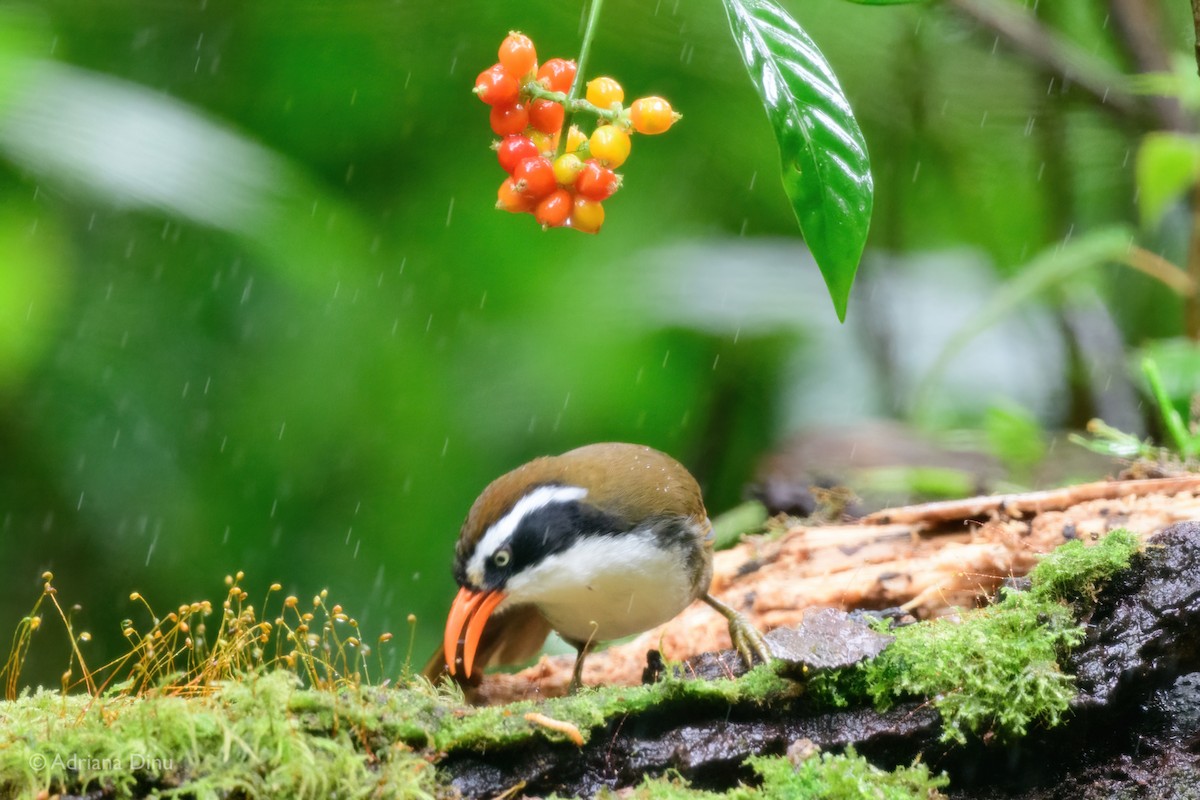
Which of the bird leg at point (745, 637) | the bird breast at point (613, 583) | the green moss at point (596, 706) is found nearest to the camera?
the green moss at point (596, 706)

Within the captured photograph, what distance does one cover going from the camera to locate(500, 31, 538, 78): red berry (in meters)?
1.81

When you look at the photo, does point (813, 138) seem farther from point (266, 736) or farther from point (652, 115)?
point (266, 736)

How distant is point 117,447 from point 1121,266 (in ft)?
17.7

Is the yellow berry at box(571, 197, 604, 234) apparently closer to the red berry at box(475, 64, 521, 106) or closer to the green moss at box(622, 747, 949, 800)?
the red berry at box(475, 64, 521, 106)

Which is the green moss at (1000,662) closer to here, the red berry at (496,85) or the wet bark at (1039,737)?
the wet bark at (1039,737)

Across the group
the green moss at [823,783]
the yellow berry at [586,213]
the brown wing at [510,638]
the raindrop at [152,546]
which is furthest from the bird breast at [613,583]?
the raindrop at [152,546]

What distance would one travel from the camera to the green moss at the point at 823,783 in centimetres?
183

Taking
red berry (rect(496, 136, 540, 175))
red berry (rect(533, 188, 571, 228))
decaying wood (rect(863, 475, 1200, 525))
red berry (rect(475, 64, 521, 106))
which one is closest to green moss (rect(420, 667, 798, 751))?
red berry (rect(533, 188, 571, 228))

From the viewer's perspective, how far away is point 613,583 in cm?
281

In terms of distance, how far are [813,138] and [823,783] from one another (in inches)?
43.8

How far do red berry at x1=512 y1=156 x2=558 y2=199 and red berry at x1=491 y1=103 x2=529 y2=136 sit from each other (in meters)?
0.08

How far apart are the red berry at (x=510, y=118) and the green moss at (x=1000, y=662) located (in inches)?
47.8

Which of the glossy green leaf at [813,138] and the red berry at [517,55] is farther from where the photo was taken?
the red berry at [517,55]

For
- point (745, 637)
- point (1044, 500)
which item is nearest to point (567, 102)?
point (745, 637)
